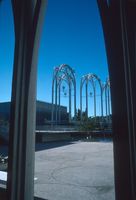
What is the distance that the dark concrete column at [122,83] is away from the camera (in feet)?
6.06

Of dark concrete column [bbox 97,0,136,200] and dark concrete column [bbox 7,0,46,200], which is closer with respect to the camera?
dark concrete column [bbox 97,0,136,200]

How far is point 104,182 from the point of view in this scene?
4.01 meters

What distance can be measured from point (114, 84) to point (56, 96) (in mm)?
22187

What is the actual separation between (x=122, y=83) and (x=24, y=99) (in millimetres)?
1252

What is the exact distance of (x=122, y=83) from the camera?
200 cm

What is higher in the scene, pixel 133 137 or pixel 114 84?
pixel 114 84

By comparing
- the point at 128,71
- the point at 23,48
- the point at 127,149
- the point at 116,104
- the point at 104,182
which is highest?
the point at 23,48

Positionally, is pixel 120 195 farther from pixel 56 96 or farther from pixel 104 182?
pixel 56 96

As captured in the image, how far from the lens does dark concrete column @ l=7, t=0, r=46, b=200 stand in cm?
235

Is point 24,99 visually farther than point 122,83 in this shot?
Yes

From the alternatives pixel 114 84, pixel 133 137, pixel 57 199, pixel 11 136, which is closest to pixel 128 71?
pixel 114 84

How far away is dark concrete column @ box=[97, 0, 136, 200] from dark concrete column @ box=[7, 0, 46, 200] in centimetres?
97

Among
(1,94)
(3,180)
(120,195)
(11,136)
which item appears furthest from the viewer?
(1,94)

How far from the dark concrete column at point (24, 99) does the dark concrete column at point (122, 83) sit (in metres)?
0.97
